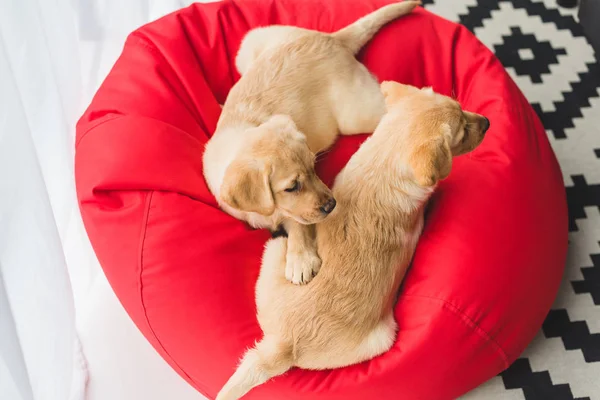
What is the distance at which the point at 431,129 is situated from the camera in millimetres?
1614

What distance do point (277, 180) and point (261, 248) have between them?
14.2 inches

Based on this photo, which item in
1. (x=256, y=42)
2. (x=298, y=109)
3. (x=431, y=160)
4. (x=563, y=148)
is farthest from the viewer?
(x=563, y=148)

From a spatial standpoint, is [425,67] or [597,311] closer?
[597,311]

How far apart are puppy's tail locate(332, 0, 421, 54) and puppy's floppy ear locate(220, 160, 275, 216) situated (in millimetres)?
781

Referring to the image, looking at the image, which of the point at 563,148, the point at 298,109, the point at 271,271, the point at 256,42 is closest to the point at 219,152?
the point at 298,109

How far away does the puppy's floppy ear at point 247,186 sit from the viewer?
1531mm

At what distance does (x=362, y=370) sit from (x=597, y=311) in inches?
36.9

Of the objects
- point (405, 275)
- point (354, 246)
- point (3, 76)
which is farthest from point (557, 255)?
point (3, 76)

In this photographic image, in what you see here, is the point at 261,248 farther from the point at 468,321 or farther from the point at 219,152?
the point at 468,321

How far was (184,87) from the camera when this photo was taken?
6.86ft

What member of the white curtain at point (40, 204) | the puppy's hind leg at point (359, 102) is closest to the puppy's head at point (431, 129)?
the puppy's hind leg at point (359, 102)

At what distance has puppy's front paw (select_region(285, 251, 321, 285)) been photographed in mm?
1638

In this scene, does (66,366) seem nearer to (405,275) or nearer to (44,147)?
(44,147)

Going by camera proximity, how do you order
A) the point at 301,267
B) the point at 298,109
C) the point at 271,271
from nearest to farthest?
the point at 301,267
the point at 271,271
the point at 298,109
